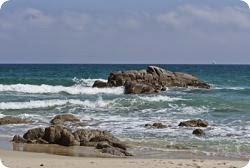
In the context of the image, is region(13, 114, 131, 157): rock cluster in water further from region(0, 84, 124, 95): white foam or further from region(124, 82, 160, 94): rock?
region(0, 84, 124, 95): white foam

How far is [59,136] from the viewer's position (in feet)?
29.8

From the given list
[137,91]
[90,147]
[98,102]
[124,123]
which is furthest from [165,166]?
[137,91]

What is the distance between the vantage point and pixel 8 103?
54.5 ft

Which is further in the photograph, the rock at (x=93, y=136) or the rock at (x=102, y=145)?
the rock at (x=93, y=136)

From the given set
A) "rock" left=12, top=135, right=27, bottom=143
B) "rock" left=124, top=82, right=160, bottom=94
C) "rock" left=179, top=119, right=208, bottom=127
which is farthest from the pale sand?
"rock" left=124, top=82, right=160, bottom=94

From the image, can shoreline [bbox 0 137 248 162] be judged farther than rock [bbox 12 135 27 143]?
No

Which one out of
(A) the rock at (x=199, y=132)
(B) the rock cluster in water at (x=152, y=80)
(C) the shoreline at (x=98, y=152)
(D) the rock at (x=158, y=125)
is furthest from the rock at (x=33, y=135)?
(B) the rock cluster in water at (x=152, y=80)

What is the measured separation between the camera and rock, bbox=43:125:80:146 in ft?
29.2

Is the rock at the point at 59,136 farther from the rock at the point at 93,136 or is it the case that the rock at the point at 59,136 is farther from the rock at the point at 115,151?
the rock at the point at 115,151

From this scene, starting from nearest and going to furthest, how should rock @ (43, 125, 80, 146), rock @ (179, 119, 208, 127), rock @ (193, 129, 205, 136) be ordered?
1. rock @ (43, 125, 80, 146)
2. rock @ (193, 129, 205, 136)
3. rock @ (179, 119, 208, 127)

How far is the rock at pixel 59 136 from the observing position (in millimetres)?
8897

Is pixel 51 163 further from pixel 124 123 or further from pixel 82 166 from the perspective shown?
pixel 124 123

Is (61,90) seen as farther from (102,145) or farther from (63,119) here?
(102,145)

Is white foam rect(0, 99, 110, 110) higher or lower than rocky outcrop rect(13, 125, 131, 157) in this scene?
lower
